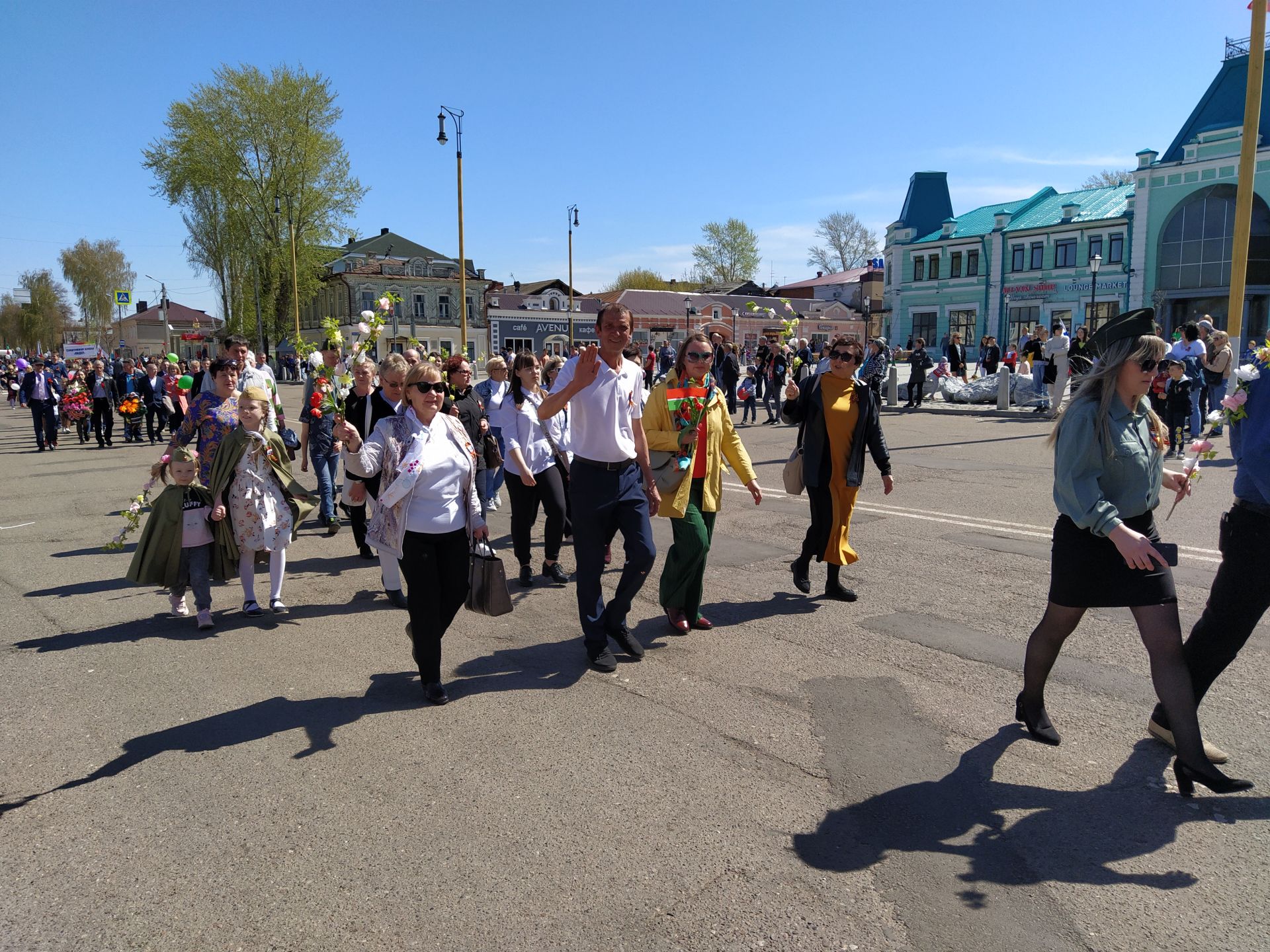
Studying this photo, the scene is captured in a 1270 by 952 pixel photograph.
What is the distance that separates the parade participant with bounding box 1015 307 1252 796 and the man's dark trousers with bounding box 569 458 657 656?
2228mm

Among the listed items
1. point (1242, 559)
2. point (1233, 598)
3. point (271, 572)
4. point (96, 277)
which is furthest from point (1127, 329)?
point (96, 277)

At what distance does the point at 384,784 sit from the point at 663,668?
1818 mm

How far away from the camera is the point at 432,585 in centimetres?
455

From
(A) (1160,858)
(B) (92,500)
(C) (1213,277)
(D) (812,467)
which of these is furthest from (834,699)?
(C) (1213,277)

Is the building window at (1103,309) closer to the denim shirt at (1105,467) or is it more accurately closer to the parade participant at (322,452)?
the parade participant at (322,452)

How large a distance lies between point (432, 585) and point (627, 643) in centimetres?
129

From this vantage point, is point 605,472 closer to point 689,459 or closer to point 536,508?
point 689,459

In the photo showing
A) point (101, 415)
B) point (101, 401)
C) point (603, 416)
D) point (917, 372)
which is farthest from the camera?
point (917, 372)

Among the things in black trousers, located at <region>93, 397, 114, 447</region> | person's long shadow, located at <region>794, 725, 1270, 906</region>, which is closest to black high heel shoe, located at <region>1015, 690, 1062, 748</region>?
person's long shadow, located at <region>794, 725, 1270, 906</region>

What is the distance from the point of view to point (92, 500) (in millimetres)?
11906

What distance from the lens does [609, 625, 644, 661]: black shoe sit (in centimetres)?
521

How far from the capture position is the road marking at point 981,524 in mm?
7496

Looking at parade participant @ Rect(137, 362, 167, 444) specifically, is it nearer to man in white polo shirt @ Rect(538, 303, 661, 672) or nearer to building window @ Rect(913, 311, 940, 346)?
man in white polo shirt @ Rect(538, 303, 661, 672)

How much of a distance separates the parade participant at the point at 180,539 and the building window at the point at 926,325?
58494 millimetres
